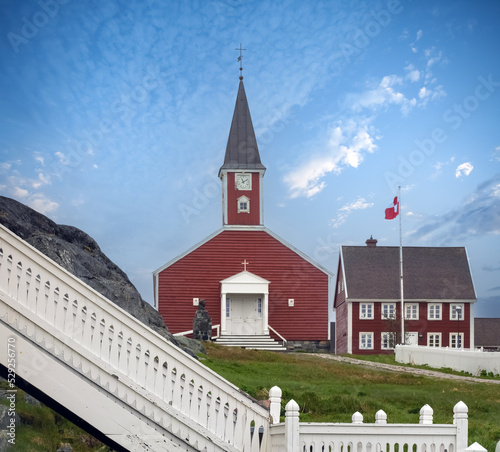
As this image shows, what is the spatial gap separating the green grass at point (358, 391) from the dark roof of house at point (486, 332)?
32214 mm

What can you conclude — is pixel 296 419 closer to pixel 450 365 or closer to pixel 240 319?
pixel 450 365

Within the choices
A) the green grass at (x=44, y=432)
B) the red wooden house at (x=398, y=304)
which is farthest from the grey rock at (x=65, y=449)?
the red wooden house at (x=398, y=304)

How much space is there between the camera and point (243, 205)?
4781 cm

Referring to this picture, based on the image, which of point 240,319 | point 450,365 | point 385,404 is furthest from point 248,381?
point 240,319

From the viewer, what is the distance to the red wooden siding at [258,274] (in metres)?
44.4

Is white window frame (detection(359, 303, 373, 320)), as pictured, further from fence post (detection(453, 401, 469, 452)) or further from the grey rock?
fence post (detection(453, 401, 469, 452))

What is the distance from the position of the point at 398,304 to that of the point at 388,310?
3.12ft

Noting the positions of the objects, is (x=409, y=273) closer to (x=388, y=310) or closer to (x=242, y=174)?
(x=388, y=310)

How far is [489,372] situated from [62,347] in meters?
24.9

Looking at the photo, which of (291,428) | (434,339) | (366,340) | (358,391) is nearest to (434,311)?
(434,339)

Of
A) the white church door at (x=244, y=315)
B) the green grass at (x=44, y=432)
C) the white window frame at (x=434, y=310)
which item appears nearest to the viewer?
the green grass at (x=44, y=432)

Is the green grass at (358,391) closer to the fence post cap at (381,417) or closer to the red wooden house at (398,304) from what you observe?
the fence post cap at (381,417)

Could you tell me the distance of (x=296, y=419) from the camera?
9352mm

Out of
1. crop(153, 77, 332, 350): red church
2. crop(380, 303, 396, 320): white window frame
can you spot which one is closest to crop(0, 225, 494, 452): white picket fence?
crop(153, 77, 332, 350): red church
